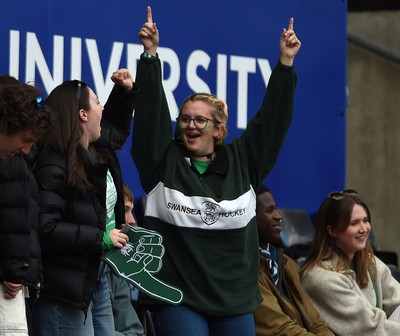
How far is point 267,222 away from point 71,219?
6.23 feet

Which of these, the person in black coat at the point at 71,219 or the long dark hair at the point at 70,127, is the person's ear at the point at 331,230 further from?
the long dark hair at the point at 70,127

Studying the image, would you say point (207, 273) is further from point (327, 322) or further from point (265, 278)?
point (327, 322)

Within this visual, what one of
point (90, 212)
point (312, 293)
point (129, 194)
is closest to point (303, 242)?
point (312, 293)

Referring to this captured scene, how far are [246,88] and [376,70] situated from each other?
5.97 m

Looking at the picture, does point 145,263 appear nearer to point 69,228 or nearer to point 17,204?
point 69,228

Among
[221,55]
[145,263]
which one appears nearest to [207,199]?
[145,263]

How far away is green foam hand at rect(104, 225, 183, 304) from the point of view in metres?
5.24

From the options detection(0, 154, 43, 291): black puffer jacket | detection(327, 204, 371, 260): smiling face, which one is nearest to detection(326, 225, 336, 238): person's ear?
detection(327, 204, 371, 260): smiling face

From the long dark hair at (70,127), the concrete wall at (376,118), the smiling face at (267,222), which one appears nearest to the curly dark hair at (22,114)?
the long dark hair at (70,127)

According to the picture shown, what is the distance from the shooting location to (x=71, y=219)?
5086 mm

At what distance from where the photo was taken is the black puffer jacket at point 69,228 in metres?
5.00

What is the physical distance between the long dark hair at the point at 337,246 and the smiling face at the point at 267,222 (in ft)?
0.90

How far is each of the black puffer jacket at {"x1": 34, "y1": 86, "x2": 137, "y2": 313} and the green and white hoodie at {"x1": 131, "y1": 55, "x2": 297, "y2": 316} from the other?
18.0 inches

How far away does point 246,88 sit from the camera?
28.4 feet
